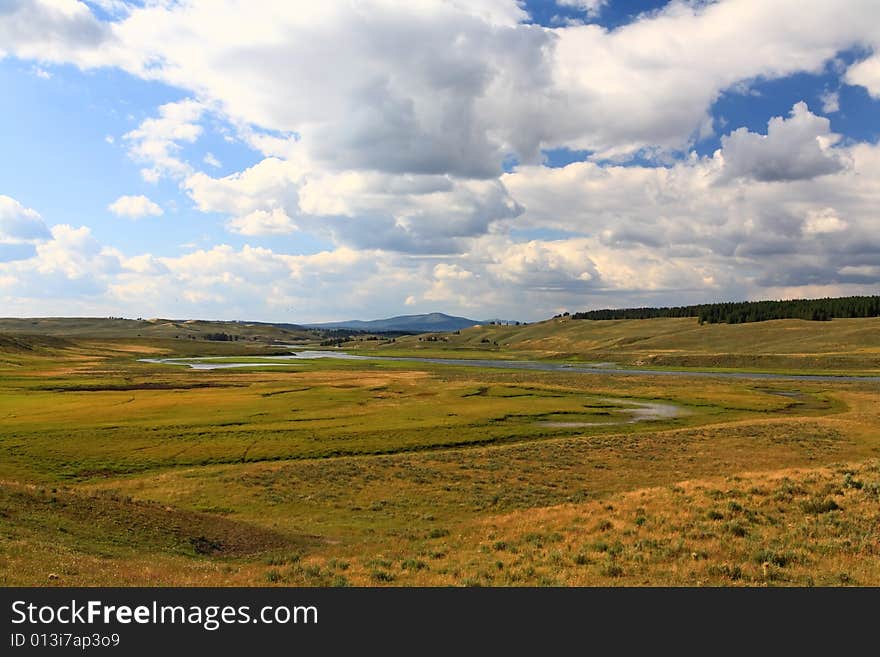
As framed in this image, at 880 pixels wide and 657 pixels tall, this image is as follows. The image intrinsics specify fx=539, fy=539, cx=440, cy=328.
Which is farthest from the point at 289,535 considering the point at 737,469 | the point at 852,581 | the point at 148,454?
the point at 737,469

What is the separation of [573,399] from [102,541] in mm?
71634

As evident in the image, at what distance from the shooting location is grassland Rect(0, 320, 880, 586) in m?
16.6

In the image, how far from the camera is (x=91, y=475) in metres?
38.5

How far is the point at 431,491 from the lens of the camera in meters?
34.2

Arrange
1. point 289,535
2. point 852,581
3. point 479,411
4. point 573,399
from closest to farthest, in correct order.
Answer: point 852,581, point 289,535, point 479,411, point 573,399

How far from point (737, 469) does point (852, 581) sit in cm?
2683

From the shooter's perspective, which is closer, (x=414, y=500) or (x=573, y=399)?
(x=414, y=500)

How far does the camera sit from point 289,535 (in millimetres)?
25250

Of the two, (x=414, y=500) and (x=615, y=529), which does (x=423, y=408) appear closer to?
(x=414, y=500)

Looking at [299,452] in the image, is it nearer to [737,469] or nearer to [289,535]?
[289,535]

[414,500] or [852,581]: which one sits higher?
[852,581]

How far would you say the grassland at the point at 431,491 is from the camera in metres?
16.6
